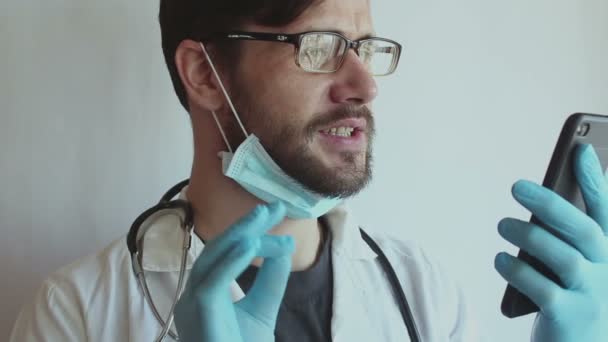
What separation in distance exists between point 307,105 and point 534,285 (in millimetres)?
441

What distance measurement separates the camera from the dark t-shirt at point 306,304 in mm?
956

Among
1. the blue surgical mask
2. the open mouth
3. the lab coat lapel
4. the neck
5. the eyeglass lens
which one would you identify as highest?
the eyeglass lens

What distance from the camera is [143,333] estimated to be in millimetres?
922

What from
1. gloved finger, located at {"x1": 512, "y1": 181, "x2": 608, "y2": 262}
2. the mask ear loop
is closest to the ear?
the mask ear loop

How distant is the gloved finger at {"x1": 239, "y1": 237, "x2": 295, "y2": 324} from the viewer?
74cm

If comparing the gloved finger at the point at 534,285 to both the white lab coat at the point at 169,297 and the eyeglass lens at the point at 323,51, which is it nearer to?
the white lab coat at the point at 169,297

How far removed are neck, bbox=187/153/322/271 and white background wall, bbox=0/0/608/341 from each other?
0.22 meters

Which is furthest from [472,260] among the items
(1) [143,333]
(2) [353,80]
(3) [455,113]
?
(1) [143,333]

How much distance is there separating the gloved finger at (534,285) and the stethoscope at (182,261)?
10.6 inches

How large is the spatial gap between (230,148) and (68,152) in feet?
1.21

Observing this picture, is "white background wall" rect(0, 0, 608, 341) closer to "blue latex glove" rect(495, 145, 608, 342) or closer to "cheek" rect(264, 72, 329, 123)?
"cheek" rect(264, 72, 329, 123)

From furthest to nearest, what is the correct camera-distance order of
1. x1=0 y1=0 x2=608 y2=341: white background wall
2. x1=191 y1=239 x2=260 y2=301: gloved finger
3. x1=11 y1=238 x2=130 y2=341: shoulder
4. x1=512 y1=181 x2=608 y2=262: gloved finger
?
1. x1=0 y1=0 x2=608 y2=341: white background wall
2. x1=11 y1=238 x2=130 y2=341: shoulder
3. x1=512 y1=181 x2=608 y2=262: gloved finger
4. x1=191 y1=239 x2=260 y2=301: gloved finger

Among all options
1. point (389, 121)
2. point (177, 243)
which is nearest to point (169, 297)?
point (177, 243)

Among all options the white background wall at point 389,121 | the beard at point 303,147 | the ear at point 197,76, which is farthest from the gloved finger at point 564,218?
the white background wall at point 389,121
